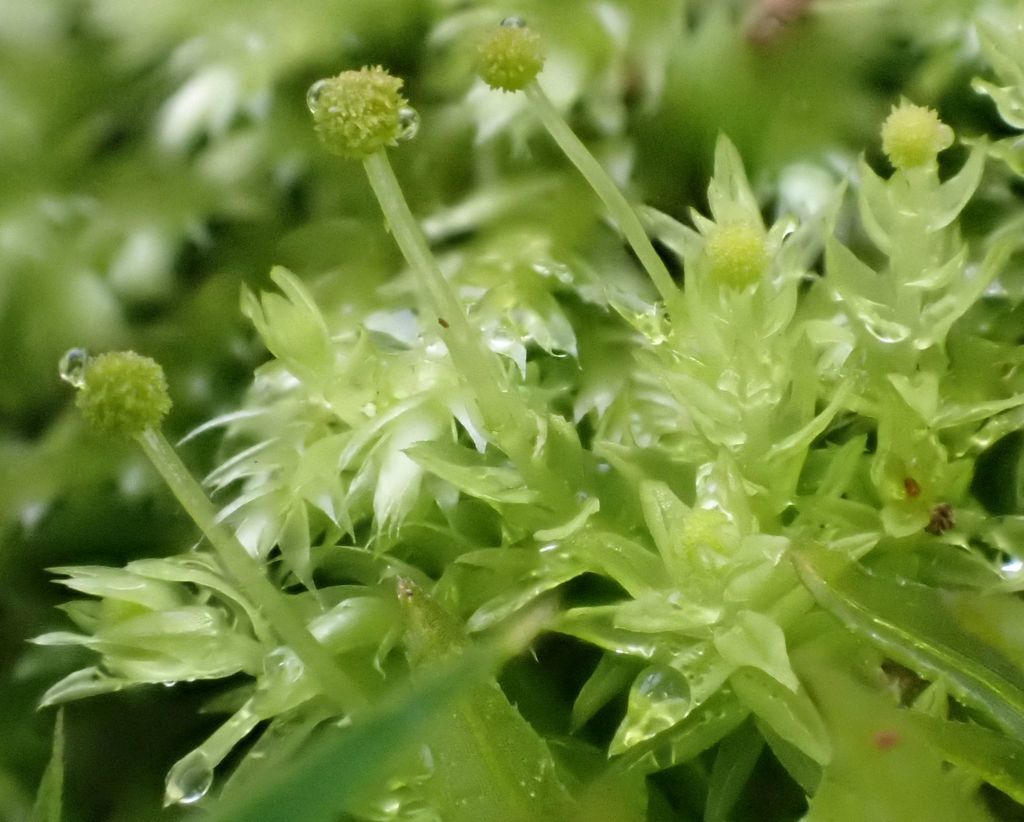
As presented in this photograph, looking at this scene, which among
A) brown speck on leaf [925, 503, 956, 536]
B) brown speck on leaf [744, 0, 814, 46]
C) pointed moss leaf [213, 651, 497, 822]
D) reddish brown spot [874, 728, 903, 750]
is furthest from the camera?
brown speck on leaf [744, 0, 814, 46]

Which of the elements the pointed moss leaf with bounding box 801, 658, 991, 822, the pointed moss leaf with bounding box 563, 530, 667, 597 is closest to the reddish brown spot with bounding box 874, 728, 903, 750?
the pointed moss leaf with bounding box 801, 658, 991, 822

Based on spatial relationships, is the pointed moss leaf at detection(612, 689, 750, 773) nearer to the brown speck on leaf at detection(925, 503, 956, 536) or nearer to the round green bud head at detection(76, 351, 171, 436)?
the brown speck on leaf at detection(925, 503, 956, 536)

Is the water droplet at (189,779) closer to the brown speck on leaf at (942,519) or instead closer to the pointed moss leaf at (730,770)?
the pointed moss leaf at (730,770)

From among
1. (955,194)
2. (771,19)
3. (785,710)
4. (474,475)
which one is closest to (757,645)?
(785,710)

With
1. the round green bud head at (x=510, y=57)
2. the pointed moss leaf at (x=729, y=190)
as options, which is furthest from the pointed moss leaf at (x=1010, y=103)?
the round green bud head at (x=510, y=57)

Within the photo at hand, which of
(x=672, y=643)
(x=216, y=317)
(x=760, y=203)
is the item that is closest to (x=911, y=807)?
(x=672, y=643)

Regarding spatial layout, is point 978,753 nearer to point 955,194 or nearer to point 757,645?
point 757,645
